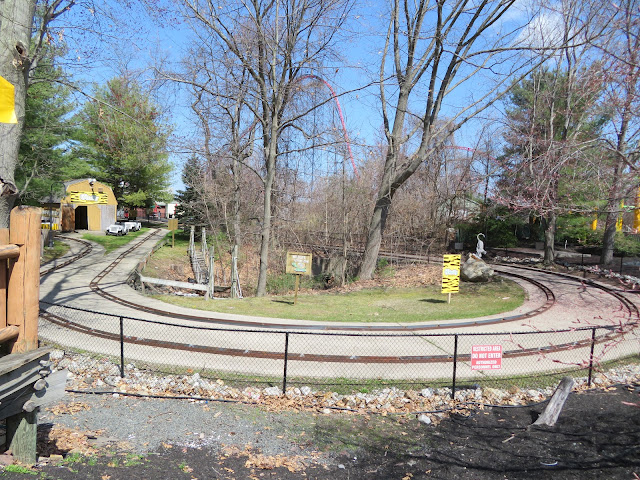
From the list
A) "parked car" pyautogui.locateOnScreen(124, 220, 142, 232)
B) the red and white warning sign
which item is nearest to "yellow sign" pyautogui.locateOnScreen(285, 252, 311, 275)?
the red and white warning sign

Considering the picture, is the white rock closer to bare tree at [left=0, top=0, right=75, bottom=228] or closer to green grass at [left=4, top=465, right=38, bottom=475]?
green grass at [left=4, top=465, right=38, bottom=475]

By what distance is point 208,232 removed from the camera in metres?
37.6

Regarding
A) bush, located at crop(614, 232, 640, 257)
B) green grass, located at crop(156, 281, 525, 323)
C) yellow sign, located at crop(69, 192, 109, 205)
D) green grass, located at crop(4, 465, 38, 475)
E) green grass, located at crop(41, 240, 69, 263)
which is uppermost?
yellow sign, located at crop(69, 192, 109, 205)

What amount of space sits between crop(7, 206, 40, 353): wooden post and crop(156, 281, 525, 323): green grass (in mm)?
9872

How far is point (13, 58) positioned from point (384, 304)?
13.7 meters

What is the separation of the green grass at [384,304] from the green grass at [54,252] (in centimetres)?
1301

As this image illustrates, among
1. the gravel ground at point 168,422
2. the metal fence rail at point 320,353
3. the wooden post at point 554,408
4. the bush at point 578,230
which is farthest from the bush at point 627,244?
the gravel ground at point 168,422

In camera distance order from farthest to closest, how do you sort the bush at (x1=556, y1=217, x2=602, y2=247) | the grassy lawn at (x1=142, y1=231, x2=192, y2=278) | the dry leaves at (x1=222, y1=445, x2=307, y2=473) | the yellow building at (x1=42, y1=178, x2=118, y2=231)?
1. the yellow building at (x1=42, y1=178, x2=118, y2=231)
2. the bush at (x1=556, y1=217, x2=602, y2=247)
3. the grassy lawn at (x1=142, y1=231, x2=192, y2=278)
4. the dry leaves at (x1=222, y1=445, x2=307, y2=473)

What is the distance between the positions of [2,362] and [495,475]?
568 cm

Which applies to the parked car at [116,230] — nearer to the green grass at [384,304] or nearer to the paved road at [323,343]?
the paved road at [323,343]

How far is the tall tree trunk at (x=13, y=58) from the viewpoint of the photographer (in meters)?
7.76

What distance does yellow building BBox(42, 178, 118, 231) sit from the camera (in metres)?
42.9

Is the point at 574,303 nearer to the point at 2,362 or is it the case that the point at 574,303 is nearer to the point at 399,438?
the point at 399,438

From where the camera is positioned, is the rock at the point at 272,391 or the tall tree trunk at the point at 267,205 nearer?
the rock at the point at 272,391
